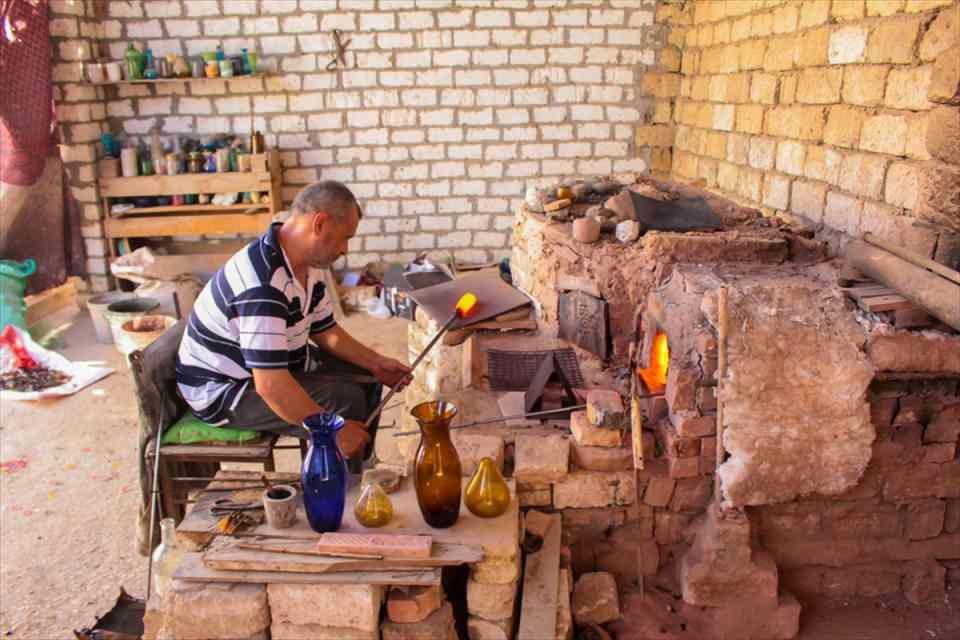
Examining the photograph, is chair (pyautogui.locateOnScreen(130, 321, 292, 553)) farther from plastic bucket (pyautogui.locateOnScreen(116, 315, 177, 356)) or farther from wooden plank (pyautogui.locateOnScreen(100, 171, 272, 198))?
wooden plank (pyautogui.locateOnScreen(100, 171, 272, 198))

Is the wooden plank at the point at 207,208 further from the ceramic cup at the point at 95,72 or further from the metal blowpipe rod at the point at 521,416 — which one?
Answer: the metal blowpipe rod at the point at 521,416

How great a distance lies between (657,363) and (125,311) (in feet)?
15.8

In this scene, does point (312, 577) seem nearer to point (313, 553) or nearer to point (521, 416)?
point (313, 553)

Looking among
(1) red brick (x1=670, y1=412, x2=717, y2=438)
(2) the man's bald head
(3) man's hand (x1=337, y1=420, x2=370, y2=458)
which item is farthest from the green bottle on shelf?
(1) red brick (x1=670, y1=412, x2=717, y2=438)

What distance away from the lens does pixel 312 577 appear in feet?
7.47

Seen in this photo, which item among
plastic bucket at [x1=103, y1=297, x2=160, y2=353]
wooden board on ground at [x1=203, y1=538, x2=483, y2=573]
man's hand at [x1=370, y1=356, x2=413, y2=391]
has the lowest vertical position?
plastic bucket at [x1=103, y1=297, x2=160, y2=353]

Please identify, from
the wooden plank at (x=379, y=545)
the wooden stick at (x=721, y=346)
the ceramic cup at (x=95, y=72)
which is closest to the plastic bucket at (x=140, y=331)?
the ceramic cup at (x=95, y=72)

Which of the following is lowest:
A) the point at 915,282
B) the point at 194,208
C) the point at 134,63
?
the point at 194,208

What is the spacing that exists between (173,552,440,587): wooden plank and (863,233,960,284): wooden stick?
2.09 meters

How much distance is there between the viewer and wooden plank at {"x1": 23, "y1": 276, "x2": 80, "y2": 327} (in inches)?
269

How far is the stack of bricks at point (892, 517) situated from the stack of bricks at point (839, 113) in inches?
26.1

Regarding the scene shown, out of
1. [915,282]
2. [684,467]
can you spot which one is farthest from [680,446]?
[915,282]

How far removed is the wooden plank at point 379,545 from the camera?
2307mm

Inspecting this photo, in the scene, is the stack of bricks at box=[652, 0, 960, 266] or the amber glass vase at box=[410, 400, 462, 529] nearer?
the amber glass vase at box=[410, 400, 462, 529]
